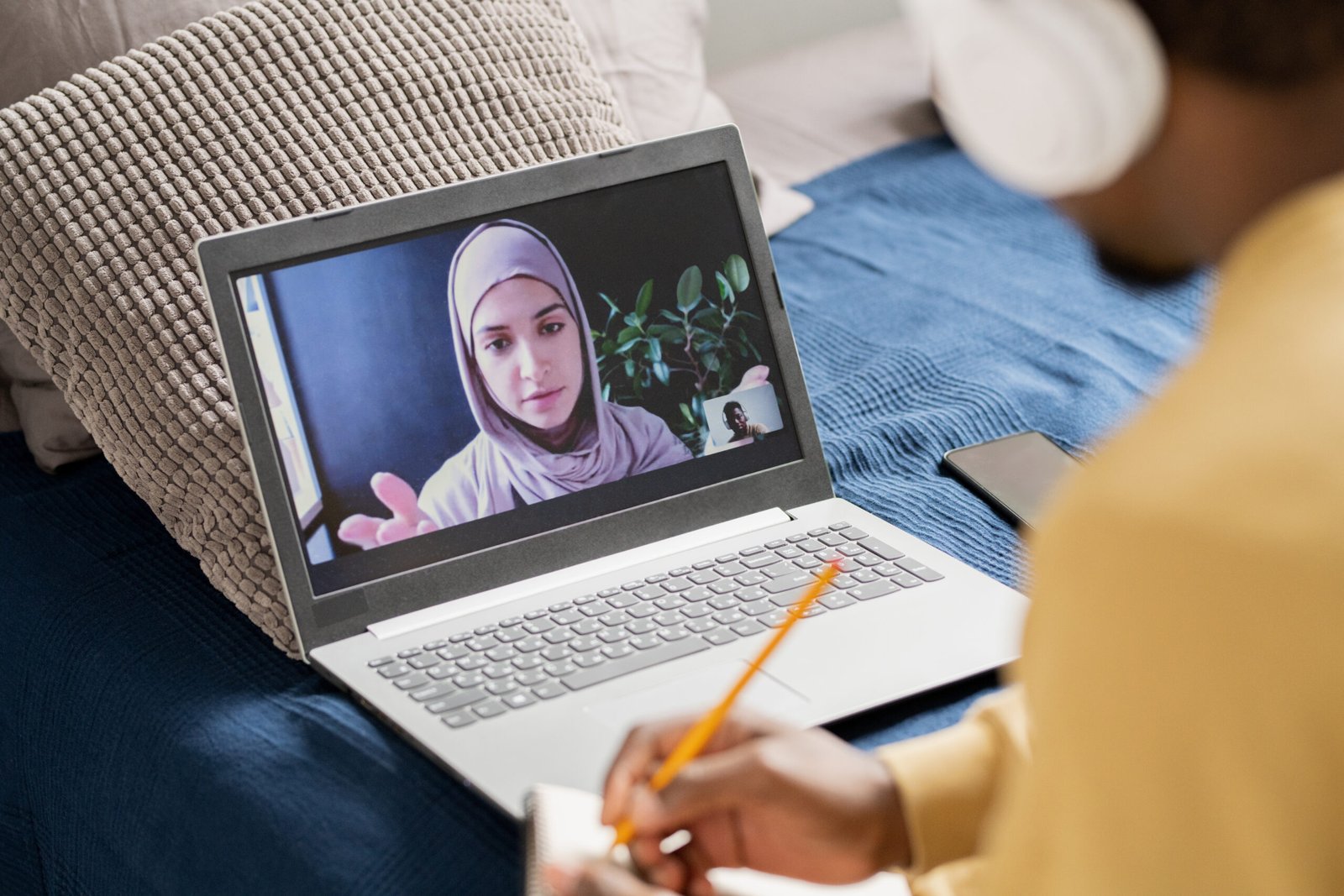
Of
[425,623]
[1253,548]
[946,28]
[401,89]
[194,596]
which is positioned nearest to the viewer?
[1253,548]

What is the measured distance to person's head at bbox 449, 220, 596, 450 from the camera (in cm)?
90

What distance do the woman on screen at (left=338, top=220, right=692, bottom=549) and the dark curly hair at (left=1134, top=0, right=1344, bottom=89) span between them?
529 millimetres

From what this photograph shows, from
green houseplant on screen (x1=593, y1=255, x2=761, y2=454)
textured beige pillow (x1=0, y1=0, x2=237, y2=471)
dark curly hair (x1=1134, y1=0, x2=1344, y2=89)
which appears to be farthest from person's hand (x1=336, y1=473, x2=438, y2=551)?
dark curly hair (x1=1134, y1=0, x2=1344, y2=89)

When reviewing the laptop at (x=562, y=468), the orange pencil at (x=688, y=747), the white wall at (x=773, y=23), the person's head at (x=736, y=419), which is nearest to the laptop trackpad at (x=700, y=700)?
the laptop at (x=562, y=468)

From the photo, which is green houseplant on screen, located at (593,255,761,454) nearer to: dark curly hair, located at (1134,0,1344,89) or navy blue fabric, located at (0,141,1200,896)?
navy blue fabric, located at (0,141,1200,896)

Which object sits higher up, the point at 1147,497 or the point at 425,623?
the point at 1147,497

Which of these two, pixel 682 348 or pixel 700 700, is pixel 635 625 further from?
pixel 682 348

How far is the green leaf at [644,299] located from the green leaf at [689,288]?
2 centimetres

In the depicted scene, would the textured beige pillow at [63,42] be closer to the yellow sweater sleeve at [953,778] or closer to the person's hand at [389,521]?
the person's hand at [389,521]

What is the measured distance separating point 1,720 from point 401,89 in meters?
0.56

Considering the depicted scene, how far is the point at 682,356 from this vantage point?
37.4 inches

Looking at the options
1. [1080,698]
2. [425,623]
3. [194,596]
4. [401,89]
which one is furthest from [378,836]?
[401,89]

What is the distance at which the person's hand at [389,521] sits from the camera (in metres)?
0.85

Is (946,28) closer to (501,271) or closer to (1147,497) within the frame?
(1147,497)
